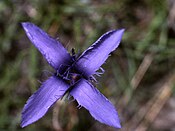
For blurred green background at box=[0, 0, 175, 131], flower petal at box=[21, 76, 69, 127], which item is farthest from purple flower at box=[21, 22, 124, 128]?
blurred green background at box=[0, 0, 175, 131]

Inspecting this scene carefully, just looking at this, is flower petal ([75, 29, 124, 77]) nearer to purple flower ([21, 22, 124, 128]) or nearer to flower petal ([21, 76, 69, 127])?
purple flower ([21, 22, 124, 128])

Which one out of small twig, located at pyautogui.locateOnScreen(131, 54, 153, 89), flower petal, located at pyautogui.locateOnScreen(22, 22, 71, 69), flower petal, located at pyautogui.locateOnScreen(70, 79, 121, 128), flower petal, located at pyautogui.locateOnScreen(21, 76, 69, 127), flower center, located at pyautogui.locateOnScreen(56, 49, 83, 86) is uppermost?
flower petal, located at pyautogui.locateOnScreen(22, 22, 71, 69)

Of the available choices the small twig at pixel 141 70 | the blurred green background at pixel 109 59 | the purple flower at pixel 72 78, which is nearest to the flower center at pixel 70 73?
the purple flower at pixel 72 78

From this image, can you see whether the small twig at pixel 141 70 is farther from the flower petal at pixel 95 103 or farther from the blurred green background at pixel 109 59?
the flower petal at pixel 95 103

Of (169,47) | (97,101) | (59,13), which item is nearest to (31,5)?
(59,13)

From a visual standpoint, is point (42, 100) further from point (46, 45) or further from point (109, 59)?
point (109, 59)

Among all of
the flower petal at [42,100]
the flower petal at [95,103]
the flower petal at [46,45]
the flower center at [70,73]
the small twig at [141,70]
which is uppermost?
the flower petal at [46,45]

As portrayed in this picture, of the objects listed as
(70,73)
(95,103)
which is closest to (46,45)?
(70,73)

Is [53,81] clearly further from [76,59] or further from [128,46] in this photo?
[128,46]
